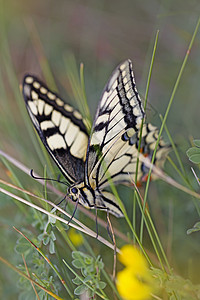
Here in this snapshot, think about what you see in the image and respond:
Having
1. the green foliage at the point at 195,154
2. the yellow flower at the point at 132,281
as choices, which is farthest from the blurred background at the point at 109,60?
the yellow flower at the point at 132,281

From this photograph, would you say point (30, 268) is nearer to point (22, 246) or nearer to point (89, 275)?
point (22, 246)

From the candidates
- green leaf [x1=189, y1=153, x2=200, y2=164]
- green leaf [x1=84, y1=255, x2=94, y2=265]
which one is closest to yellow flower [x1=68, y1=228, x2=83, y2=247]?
green leaf [x1=84, y1=255, x2=94, y2=265]

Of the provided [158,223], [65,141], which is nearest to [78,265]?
[65,141]

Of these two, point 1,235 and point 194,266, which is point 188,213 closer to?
point 194,266

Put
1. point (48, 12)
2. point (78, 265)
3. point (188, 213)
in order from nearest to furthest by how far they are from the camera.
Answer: point (78, 265)
point (188, 213)
point (48, 12)

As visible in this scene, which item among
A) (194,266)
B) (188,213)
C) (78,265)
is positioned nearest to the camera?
(78,265)

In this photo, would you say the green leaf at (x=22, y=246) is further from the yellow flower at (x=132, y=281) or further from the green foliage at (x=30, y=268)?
the yellow flower at (x=132, y=281)
